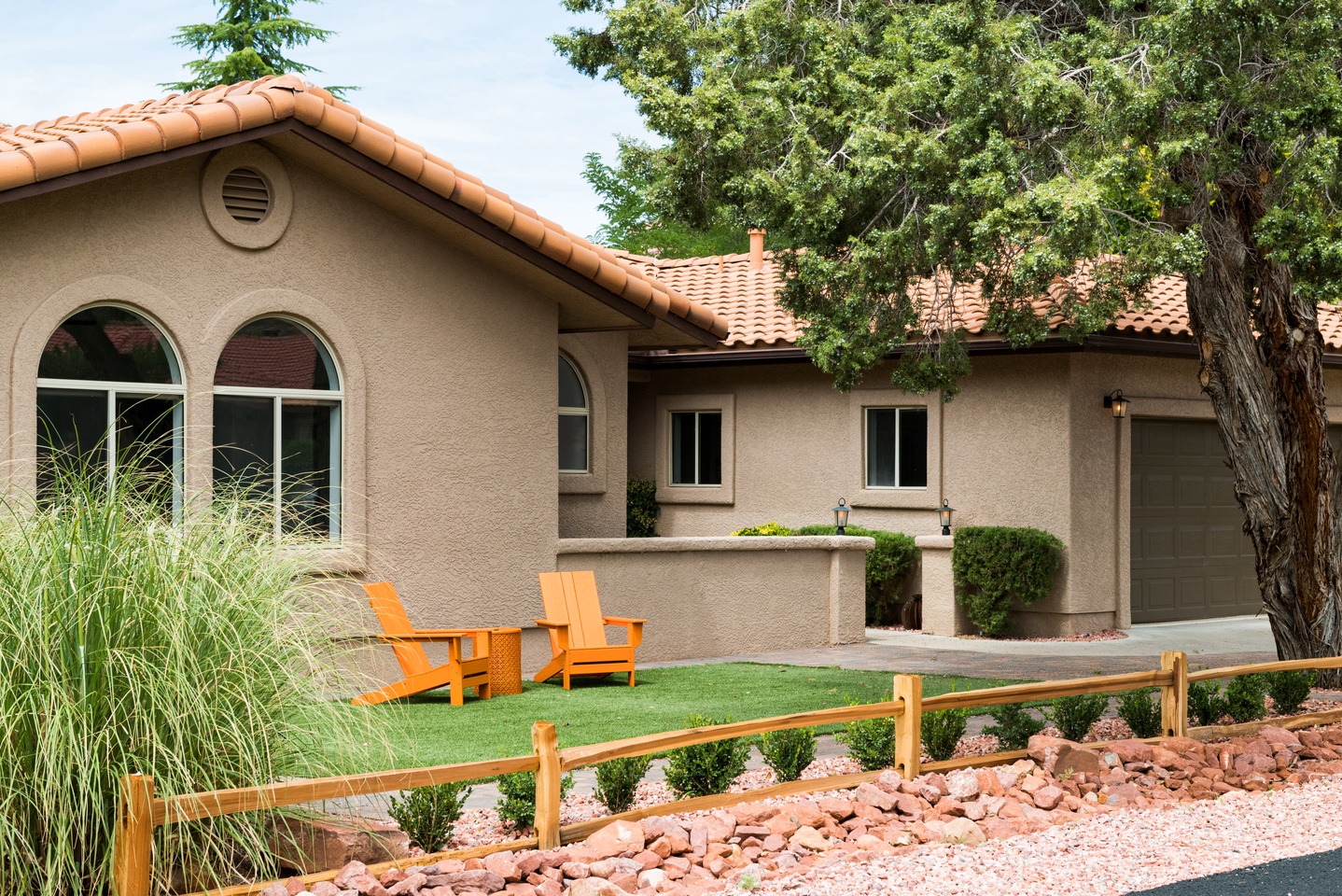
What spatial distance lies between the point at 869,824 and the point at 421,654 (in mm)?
4838

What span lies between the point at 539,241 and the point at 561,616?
3.11 metres

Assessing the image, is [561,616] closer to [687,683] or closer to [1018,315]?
[687,683]

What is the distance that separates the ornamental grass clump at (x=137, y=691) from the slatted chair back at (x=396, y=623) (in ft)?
14.8

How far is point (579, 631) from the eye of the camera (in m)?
11.4

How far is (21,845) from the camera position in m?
4.82

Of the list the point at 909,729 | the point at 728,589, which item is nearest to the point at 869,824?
the point at 909,729

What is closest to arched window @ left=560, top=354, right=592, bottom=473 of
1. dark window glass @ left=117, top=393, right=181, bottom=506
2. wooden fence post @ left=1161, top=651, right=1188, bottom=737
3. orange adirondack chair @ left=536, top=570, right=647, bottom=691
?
orange adirondack chair @ left=536, top=570, right=647, bottom=691

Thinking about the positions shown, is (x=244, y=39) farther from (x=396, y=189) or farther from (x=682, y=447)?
(x=396, y=189)

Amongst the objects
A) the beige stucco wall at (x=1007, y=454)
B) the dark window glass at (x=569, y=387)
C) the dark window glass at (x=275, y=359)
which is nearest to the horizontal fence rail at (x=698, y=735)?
the dark window glass at (x=275, y=359)

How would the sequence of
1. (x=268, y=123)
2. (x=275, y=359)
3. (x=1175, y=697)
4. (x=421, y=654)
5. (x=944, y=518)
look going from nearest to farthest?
(x=1175, y=697), (x=268, y=123), (x=421, y=654), (x=275, y=359), (x=944, y=518)

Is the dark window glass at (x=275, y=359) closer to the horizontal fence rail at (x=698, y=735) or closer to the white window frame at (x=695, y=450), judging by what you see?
the horizontal fence rail at (x=698, y=735)

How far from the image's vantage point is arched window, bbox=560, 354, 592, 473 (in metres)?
13.9

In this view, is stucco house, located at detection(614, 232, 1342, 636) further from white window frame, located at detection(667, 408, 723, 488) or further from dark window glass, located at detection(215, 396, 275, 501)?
dark window glass, located at detection(215, 396, 275, 501)

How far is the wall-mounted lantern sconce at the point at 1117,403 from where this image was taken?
15445mm
